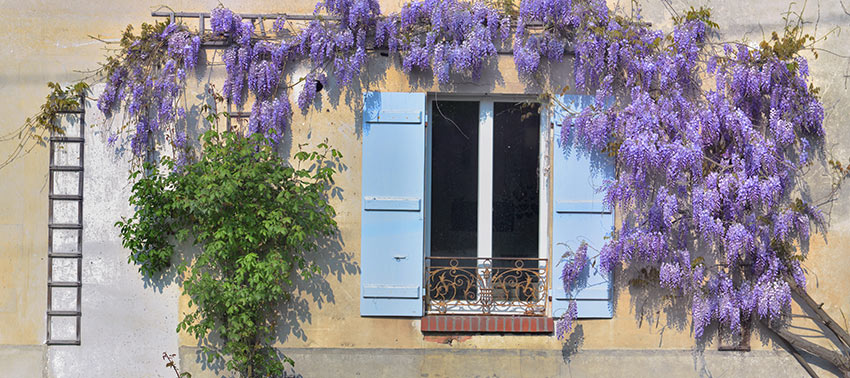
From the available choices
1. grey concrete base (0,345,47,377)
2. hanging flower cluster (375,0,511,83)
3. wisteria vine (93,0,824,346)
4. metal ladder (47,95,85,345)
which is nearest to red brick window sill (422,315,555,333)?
wisteria vine (93,0,824,346)

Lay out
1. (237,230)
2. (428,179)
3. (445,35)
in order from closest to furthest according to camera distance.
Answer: (237,230) < (445,35) < (428,179)

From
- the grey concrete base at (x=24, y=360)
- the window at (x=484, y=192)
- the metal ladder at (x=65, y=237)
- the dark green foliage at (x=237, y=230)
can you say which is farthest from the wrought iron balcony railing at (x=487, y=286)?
the grey concrete base at (x=24, y=360)

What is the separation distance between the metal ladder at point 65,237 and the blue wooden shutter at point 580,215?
3.15 m

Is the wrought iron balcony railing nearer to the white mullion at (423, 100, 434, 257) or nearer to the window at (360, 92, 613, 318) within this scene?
the window at (360, 92, 613, 318)

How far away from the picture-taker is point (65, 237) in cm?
440

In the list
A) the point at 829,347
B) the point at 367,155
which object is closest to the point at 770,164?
the point at 829,347

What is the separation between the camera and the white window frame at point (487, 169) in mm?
4516

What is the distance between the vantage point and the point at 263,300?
13.9 feet

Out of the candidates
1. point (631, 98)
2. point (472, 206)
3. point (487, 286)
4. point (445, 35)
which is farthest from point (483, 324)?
point (445, 35)

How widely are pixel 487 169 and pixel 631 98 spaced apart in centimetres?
107

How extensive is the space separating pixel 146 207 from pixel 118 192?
370 mm

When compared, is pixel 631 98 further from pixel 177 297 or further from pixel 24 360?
pixel 24 360

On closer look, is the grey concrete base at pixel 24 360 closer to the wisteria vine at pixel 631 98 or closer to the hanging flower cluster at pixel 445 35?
the wisteria vine at pixel 631 98

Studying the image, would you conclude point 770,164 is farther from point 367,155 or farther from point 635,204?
point 367,155
